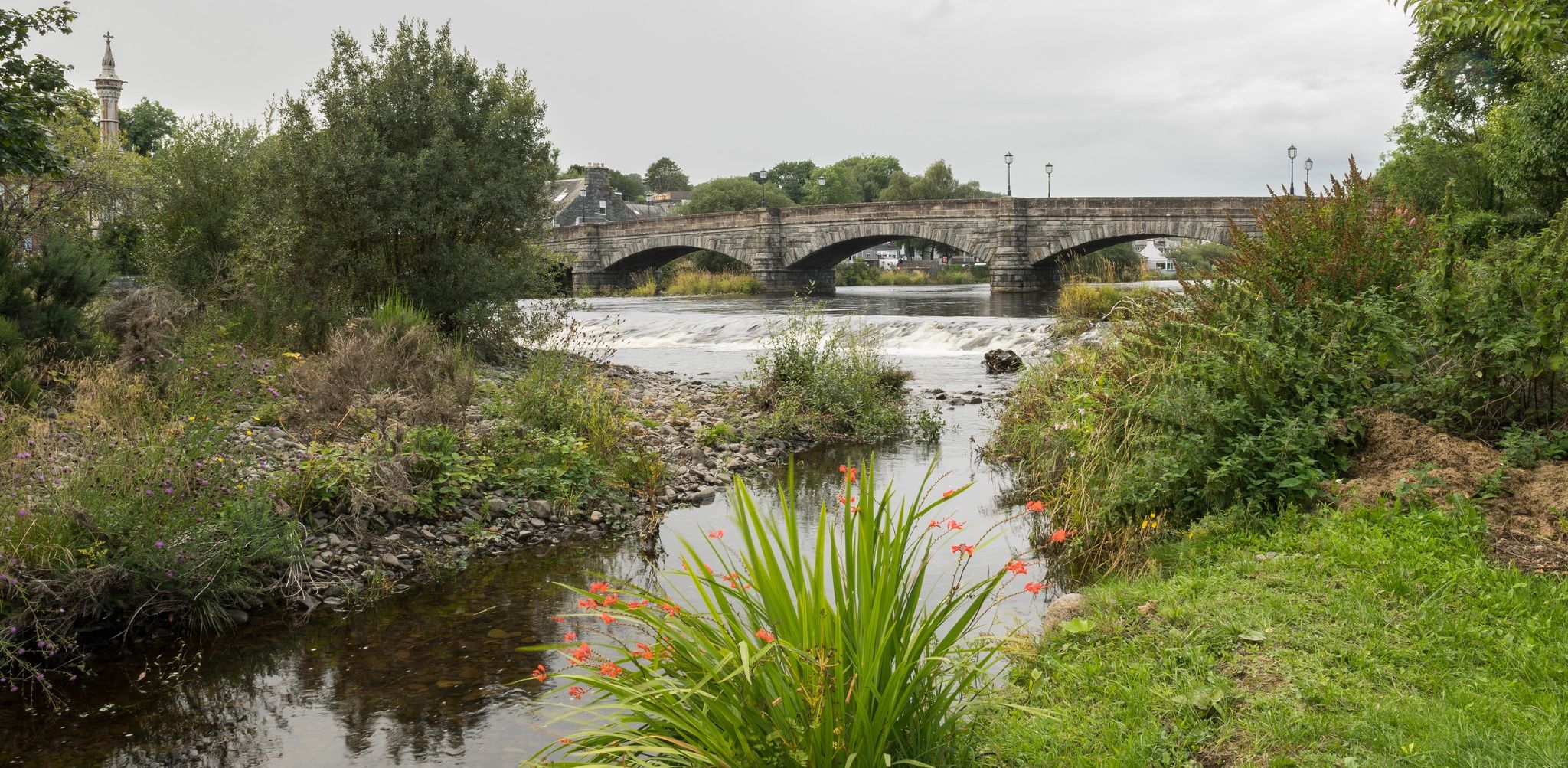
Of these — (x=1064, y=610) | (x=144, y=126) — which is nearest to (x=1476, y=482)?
(x=1064, y=610)

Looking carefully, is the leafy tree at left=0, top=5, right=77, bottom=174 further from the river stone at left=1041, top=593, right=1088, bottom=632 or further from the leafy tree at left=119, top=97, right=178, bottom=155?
the leafy tree at left=119, top=97, right=178, bottom=155

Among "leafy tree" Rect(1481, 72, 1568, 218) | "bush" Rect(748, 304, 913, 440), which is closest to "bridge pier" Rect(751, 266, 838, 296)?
"leafy tree" Rect(1481, 72, 1568, 218)

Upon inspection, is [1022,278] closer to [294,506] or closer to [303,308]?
[303,308]

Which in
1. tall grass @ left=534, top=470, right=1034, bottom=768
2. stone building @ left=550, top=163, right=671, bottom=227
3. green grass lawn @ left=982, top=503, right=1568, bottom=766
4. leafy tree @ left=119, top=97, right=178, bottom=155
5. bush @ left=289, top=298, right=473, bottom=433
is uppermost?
leafy tree @ left=119, top=97, right=178, bottom=155

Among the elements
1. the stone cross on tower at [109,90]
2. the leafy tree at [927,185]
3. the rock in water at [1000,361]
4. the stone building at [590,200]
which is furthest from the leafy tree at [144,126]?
the rock in water at [1000,361]

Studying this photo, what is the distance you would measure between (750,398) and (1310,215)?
20.0 ft

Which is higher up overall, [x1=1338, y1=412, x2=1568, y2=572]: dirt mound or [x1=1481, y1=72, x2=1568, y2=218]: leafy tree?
[x1=1481, y1=72, x2=1568, y2=218]: leafy tree

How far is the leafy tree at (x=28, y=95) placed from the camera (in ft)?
34.9

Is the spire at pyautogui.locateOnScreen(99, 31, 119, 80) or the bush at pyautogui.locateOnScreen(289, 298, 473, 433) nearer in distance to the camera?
the bush at pyautogui.locateOnScreen(289, 298, 473, 433)

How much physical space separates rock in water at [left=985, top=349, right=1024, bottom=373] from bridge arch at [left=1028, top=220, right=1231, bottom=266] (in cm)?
1472

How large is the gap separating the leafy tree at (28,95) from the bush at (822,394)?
25.2 feet

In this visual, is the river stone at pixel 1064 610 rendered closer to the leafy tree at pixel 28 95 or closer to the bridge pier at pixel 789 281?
the leafy tree at pixel 28 95

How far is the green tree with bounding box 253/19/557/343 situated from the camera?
1410 cm

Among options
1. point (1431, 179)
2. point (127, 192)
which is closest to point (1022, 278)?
point (1431, 179)
